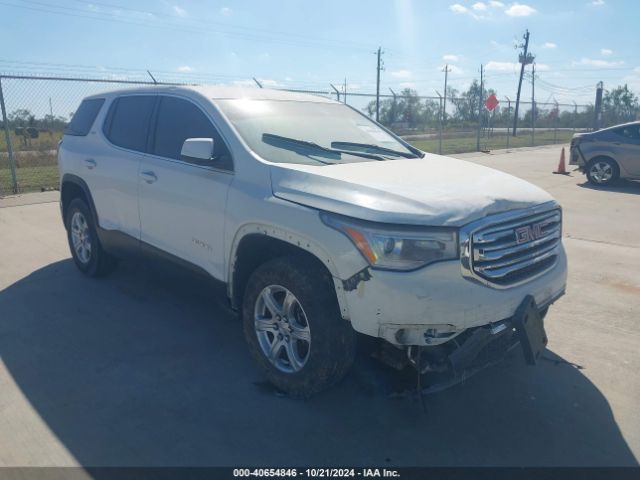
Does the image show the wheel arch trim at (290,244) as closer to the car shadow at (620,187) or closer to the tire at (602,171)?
the car shadow at (620,187)

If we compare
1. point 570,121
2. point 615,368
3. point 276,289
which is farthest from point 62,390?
point 570,121

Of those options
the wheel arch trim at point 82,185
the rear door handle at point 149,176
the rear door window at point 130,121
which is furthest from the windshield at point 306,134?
the wheel arch trim at point 82,185

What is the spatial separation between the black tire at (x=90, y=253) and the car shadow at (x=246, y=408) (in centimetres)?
114

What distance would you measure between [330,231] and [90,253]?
3.69 m

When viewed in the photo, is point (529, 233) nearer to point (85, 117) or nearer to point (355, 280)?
point (355, 280)

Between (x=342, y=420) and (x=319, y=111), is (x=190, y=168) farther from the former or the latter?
(x=342, y=420)

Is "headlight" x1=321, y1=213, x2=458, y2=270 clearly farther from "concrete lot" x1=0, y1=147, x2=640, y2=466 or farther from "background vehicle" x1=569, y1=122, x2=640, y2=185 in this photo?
"background vehicle" x1=569, y1=122, x2=640, y2=185

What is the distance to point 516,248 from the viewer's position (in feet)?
10.6

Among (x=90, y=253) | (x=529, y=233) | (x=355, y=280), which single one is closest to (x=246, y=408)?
(x=355, y=280)

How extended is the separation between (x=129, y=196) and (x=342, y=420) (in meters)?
2.77

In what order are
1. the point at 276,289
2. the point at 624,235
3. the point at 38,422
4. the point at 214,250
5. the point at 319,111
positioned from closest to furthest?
the point at 38,422 → the point at 276,289 → the point at 214,250 → the point at 319,111 → the point at 624,235

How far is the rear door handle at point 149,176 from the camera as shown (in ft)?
14.6

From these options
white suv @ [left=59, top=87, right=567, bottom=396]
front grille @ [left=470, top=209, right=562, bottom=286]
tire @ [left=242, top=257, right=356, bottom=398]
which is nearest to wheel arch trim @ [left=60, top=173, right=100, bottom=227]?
white suv @ [left=59, top=87, right=567, bottom=396]

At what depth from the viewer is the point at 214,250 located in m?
3.88
